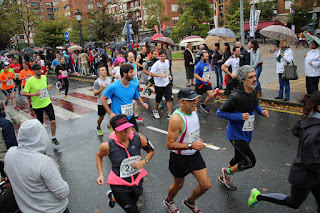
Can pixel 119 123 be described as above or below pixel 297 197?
above

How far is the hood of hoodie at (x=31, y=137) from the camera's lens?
8.05ft

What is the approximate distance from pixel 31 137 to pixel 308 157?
112 inches

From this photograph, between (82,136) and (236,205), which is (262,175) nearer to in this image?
(236,205)

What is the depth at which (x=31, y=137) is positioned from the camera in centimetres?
248

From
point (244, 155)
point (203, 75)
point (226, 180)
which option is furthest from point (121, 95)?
point (203, 75)

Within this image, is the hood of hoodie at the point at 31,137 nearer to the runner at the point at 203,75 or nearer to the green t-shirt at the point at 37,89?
the green t-shirt at the point at 37,89

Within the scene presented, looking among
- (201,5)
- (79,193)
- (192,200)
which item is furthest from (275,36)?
(201,5)

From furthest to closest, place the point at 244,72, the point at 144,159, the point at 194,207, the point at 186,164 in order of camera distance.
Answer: the point at 244,72 < the point at 194,207 < the point at 186,164 < the point at 144,159

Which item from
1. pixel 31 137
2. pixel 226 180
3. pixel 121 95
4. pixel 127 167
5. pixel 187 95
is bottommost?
pixel 226 180

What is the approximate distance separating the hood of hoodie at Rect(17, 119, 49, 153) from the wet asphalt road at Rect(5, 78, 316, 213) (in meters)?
2.04

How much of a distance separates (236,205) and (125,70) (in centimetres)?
319

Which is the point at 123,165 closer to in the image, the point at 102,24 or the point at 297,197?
the point at 297,197

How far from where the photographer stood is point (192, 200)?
366 cm

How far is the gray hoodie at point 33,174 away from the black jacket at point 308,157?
2540 mm
